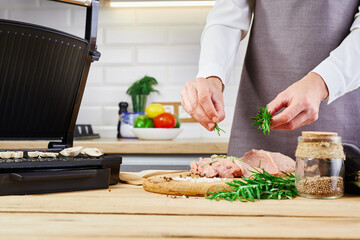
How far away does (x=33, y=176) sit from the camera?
92 centimetres

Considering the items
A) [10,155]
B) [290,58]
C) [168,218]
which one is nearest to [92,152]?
[10,155]

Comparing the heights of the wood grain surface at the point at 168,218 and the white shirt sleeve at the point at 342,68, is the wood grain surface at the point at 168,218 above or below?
below

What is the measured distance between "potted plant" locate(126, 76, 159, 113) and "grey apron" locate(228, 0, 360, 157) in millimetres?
1124

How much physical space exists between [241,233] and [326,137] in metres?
0.35

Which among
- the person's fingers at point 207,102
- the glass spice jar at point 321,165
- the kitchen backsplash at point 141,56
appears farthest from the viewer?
the kitchen backsplash at point 141,56

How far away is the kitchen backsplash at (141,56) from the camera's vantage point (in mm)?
2754

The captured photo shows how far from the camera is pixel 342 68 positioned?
1229 millimetres

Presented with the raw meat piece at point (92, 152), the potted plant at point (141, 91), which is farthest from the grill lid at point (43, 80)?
the potted plant at point (141, 91)

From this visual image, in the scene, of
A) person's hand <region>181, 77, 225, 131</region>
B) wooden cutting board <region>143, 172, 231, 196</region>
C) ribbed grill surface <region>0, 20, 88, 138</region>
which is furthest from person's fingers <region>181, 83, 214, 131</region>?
ribbed grill surface <region>0, 20, 88, 138</region>

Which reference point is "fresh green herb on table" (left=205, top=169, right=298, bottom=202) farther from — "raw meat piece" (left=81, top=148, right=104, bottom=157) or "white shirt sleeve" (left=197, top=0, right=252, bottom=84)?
"white shirt sleeve" (left=197, top=0, right=252, bottom=84)

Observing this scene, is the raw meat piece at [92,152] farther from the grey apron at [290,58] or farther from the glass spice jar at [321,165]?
the grey apron at [290,58]

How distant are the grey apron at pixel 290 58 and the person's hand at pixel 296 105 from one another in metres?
0.41

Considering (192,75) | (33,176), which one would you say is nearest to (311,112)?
(33,176)

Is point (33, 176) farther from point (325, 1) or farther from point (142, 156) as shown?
point (142, 156)
